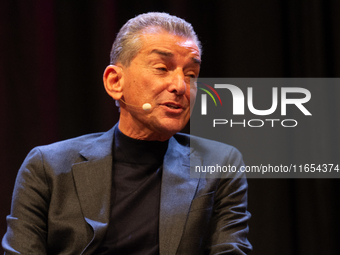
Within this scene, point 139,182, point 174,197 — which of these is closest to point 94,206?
point 139,182

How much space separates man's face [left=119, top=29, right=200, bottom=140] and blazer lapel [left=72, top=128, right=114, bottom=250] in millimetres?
232

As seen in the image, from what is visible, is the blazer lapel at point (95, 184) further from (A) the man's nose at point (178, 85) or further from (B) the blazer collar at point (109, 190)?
(A) the man's nose at point (178, 85)

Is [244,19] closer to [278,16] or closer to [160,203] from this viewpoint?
[278,16]

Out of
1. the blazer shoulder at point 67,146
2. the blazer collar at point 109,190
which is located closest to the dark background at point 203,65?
the blazer shoulder at point 67,146


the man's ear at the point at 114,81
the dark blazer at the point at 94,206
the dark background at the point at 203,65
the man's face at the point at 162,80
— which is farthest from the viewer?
the dark background at the point at 203,65

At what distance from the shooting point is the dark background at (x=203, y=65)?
2.09 metres

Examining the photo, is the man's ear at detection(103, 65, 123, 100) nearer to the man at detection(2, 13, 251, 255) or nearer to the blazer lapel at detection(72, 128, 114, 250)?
the man at detection(2, 13, 251, 255)

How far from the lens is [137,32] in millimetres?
1574

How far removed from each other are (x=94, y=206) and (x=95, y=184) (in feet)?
0.30

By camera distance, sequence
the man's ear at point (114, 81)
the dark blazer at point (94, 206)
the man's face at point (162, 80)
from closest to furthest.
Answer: the dark blazer at point (94, 206)
the man's face at point (162, 80)
the man's ear at point (114, 81)

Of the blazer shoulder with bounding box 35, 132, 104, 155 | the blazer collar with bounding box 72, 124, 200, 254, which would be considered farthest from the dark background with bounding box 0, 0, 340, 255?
the blazer collar with bounding box 72, 124, 200, 254

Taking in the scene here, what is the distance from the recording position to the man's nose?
147 cm

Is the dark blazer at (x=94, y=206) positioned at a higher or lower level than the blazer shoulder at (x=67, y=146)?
lower

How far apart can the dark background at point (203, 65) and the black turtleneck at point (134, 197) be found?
59 cm
